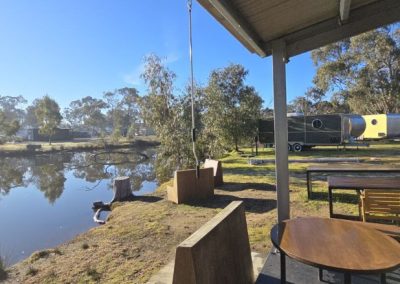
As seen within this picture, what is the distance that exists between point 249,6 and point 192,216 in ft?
12.7

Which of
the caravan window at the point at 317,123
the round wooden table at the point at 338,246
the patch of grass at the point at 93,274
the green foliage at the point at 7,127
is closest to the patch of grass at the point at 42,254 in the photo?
the patch of grass at the point at 93,274

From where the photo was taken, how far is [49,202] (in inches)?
418

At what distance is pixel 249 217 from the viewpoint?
5336 mm

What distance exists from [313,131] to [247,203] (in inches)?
454

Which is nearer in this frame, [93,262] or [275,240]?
[275,240]

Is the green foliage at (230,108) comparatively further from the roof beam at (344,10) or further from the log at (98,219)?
the roof beam at (344,10)

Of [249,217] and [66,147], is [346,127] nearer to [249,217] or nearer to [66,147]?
[249,217]

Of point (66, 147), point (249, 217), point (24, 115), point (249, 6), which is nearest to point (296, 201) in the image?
point (249, 217)

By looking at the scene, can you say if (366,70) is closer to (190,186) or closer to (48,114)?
(190,186)

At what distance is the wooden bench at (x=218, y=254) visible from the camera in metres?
1.68

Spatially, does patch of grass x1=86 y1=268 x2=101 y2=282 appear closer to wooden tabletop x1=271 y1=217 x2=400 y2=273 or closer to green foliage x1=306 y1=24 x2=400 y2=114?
wooden tabletop x1=271 y1=217 x2=400 y2=273

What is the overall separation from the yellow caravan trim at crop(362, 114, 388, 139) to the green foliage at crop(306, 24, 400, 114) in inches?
96.7

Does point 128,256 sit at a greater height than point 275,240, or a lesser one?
lesser

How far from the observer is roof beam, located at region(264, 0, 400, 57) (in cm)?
296
